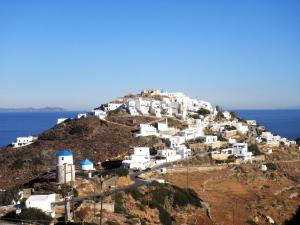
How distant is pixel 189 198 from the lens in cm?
4675

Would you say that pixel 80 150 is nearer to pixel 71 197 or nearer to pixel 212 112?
pixel 71 197

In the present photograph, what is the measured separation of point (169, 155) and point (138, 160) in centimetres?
550

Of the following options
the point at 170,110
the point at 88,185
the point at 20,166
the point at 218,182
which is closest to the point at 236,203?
the point at 218,182

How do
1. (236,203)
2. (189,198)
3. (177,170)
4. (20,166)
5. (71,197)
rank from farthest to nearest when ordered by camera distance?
1. (20,166)
2. (177,170)
3. (236,203)
4. (189,198)
5. (71,197)

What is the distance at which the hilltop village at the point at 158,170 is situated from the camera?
3731 cm

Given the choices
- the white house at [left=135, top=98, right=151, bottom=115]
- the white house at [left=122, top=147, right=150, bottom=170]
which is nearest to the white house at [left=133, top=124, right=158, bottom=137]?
the white house at [left=122, top=147, right=150, bottom=170]

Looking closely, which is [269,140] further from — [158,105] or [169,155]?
[169,155]

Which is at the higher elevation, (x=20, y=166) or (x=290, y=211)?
(x=20, y=166)

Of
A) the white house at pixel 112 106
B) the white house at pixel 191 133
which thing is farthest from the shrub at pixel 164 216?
the white house at pixel 112 106

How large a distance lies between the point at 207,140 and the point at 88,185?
30.5 m

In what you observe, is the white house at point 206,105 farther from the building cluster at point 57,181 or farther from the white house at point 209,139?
the building cluster at point 57,181

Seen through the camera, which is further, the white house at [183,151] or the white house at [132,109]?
the white house at [132,109]

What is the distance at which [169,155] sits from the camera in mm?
60312

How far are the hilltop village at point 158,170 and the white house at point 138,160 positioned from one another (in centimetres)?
13
